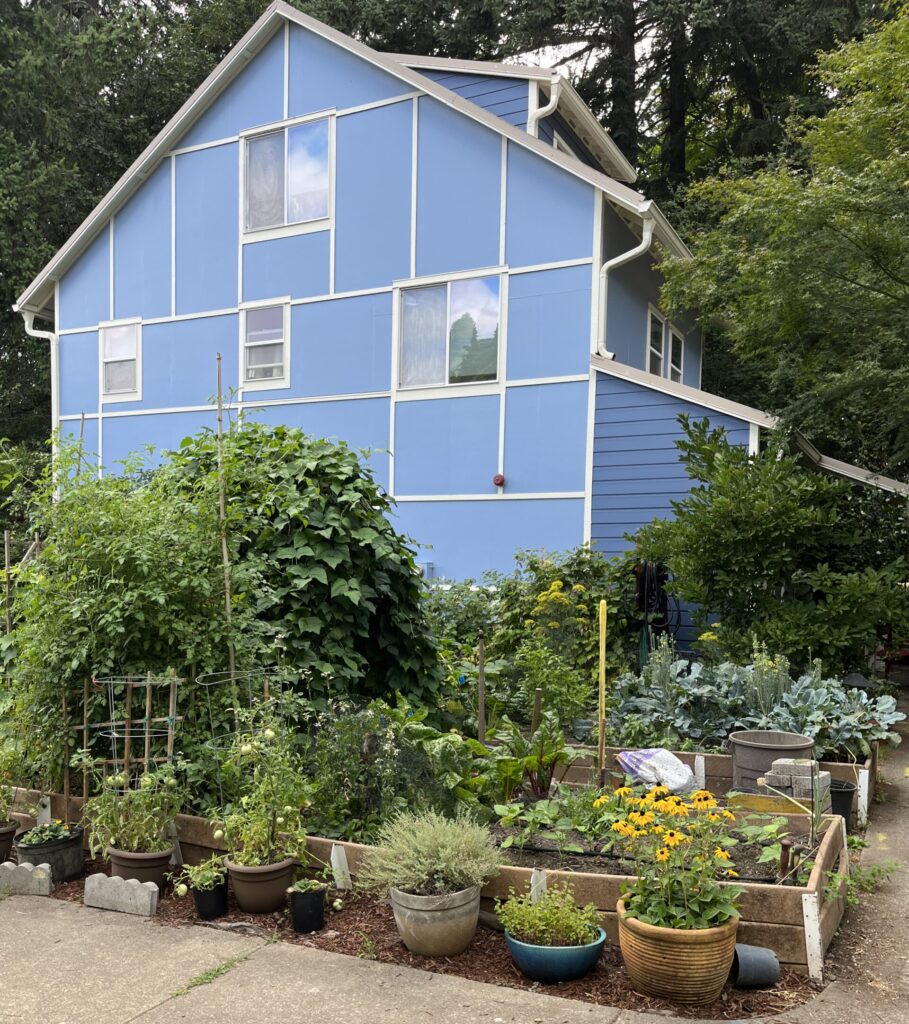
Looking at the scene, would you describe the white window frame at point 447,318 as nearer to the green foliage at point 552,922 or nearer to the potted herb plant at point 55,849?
the potted herb plant at point 55,849

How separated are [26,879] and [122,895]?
686mm

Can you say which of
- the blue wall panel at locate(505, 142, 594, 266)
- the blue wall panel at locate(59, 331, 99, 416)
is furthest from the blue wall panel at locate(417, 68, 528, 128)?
the blue wall panel at locate(59, 331, 99, 416)

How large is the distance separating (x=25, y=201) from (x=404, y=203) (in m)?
13.1

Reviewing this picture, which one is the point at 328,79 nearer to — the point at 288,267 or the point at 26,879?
the point at 288,267

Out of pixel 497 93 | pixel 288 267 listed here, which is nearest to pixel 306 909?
pixel 288 267

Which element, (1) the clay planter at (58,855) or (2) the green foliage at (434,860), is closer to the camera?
(2) the green foliage at (434,860)

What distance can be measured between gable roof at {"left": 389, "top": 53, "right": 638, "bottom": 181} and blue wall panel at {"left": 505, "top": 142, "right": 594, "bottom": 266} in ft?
4.98

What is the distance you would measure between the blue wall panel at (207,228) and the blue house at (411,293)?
0.04 metres

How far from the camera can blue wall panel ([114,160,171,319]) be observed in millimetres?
14594

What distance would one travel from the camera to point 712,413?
10.4 m

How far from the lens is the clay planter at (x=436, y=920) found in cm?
372

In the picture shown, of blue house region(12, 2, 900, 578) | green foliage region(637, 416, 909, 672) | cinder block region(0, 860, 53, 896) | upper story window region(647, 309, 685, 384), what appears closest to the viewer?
cinder block region(0, 860, 53, 896)

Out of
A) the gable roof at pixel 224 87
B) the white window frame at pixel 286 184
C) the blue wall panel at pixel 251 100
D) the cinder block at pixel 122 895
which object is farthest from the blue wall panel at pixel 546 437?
the cinder block at pixel 122 895

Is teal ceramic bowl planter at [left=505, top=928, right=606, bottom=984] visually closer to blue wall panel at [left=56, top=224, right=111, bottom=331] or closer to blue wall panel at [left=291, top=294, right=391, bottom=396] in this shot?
blue wall panel at [left=291, top=294, right=391, bottom=396]
